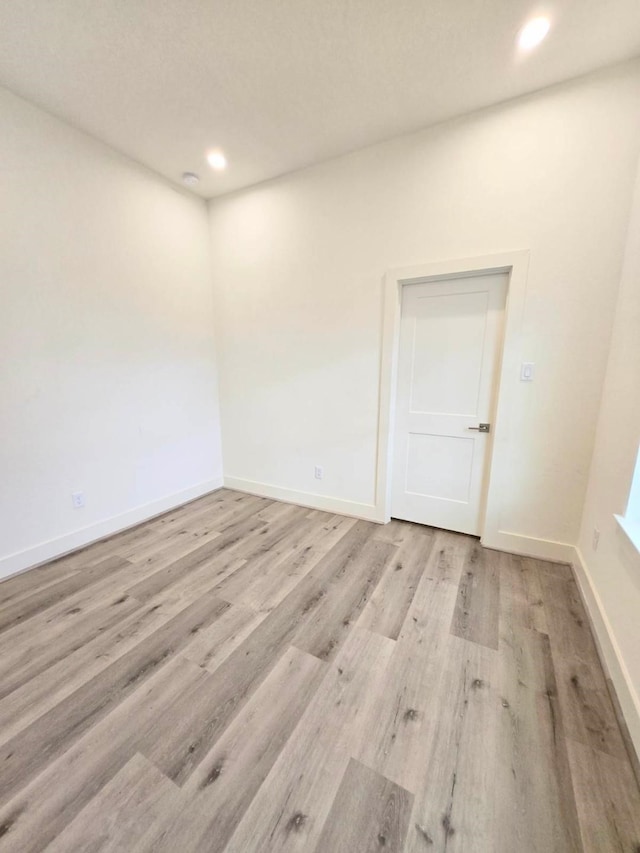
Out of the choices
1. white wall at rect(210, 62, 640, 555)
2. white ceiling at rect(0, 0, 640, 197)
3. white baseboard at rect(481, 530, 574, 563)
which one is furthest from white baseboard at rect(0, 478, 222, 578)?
white ceiling at rect(0, 0, 640, 197)

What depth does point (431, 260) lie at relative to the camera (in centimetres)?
235

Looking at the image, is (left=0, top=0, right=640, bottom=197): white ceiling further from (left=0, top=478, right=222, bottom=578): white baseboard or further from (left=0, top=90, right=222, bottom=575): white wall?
(left=0, top=478, right=222, bottom=578): white baseboard

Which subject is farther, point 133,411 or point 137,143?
point 133,411

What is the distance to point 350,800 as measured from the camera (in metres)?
1.01

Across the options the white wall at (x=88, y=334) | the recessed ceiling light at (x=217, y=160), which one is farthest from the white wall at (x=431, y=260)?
the white wall at (x=88, y=334)

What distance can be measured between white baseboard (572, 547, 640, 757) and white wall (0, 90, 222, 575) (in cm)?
323

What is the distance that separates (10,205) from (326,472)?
2.86 meters

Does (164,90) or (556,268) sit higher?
(164,90)

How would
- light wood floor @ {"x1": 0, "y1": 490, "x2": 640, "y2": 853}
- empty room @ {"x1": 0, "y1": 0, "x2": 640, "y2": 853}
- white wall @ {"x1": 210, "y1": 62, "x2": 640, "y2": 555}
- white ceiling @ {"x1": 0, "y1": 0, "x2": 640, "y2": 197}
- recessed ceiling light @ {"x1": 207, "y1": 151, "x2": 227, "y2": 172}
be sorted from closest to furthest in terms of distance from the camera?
1. light wood floor @ {"x1": 0, "y1": 490, "x2": 640, "y2": 853}
2. empty room @ {"x1": 0, "y1": 0, "x2": 640, "y2": 853}
3. white ceiling @ {"x1": 0, "y1": 0, "x2": 640, "y2": 197}
4. white wall @ {"x1": 210, "y1": 62, "x2": 640, "y2": 555}
5. recessed ceiling light @ {"x1": 207, "y1": 151, "x2": 227, "y2": 172}

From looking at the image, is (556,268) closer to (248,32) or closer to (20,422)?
(248,32)

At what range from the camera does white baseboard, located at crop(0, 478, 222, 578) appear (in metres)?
2.17

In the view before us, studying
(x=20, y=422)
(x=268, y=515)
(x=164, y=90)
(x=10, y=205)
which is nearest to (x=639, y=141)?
(x=164, y=90)

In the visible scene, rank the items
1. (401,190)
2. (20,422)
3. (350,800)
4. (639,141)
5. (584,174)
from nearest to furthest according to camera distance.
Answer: (350,800), (639,141), (584,174), (20,422), (401,190)

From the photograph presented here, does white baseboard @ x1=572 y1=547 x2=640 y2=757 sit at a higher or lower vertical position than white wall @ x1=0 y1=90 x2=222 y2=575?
lower
